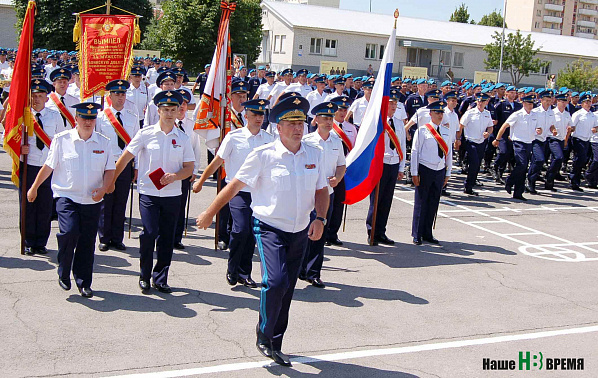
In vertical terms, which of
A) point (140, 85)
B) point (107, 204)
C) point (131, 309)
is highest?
point (140, 85)

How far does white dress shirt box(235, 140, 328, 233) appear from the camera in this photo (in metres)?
5.75

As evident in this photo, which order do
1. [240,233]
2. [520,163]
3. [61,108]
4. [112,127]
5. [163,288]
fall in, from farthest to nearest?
[520,163]
[61,108]
[112,127]
[240,233]
[163,288]

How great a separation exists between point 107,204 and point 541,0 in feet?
427

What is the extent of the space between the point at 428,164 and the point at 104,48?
5350 millimetres

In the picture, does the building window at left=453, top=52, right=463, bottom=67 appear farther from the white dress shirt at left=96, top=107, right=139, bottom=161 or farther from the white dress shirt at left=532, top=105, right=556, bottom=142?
the white dress shirt at left=96, top=107, right=139, bottom=161

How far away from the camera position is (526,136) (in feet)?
49.1

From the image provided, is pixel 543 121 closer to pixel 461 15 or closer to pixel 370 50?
pixel 370 50

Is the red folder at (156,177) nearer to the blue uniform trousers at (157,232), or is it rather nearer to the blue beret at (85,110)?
the blue uniform trousers at (157,232)

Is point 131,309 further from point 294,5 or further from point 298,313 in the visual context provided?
point 294,5

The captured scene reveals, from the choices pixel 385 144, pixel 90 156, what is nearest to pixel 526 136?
pixel 385 144

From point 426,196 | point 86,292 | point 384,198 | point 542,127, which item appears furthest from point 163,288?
point 542,127

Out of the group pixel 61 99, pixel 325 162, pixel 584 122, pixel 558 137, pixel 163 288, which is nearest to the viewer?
pixel 163 288

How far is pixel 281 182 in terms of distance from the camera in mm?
5738

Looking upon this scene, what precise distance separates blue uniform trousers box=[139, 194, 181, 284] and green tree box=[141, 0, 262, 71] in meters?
37.0
